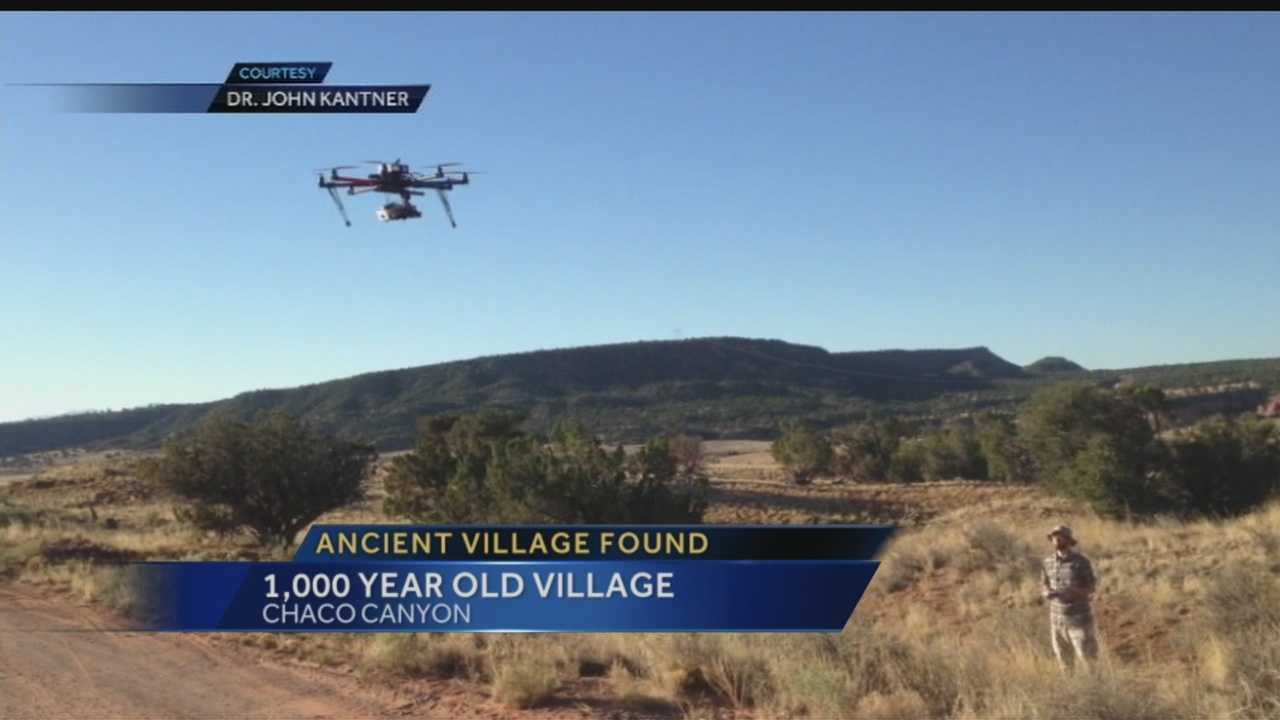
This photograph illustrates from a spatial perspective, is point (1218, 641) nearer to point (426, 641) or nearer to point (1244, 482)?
point (426, 641)

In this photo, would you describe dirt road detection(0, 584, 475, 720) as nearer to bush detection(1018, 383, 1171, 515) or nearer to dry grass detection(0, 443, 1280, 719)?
dry grass detection(0, 443, 1280, 719)

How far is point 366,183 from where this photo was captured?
454 inches

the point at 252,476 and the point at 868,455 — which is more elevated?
the point at 252,476

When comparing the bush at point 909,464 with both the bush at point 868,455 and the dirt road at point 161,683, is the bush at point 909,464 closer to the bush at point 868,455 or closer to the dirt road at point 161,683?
the bush at point 868,455

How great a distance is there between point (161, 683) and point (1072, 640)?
8.16 meters

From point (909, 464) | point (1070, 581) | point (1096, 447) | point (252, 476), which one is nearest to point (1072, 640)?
point (1070, 581)

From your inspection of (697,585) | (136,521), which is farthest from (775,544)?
(136,521)

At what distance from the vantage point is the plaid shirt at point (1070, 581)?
8828 millimetres

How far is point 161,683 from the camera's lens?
26.8 feet

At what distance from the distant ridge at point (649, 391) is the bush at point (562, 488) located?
131 feet

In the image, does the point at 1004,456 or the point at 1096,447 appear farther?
the point at 1004,456

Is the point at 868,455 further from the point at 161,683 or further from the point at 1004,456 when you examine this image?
the point at 161,683

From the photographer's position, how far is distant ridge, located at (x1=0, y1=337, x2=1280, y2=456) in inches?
2990

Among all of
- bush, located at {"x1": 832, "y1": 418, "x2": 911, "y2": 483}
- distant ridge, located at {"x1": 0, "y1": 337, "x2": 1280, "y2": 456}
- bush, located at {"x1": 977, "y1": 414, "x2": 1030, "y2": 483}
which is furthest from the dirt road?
distant ridge, located at {"x1": 0, "y1": 337, "x2": 1280, "y2": 456}
